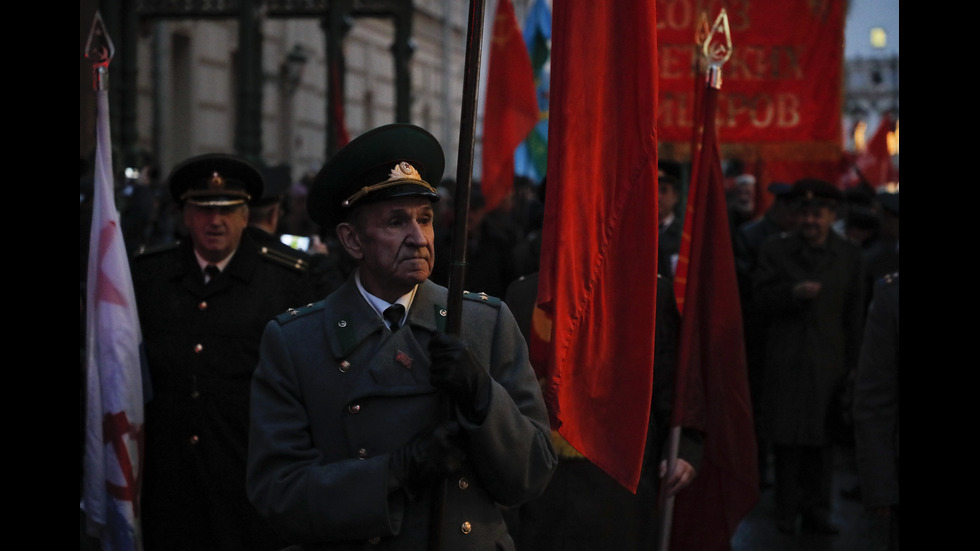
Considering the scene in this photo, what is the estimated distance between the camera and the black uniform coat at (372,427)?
10.1 feet

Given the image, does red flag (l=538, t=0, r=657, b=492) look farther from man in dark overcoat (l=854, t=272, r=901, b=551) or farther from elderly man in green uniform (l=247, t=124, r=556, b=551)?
man in dark overcoat (l=854, t=272, r=901, b=551)

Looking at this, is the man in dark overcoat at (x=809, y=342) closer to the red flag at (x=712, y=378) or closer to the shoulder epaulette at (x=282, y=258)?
the red flag at (x=712, y=378)

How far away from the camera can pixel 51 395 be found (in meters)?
3.73

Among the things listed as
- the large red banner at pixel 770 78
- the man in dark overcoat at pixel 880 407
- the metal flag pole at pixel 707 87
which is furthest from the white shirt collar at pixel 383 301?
the large red banner at pixel 770 78

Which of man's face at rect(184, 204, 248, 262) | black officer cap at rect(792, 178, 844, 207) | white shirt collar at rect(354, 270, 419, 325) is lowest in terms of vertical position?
white shirt collar at rect(354, 270, 419, 325)

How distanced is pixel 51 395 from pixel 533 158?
8.01m

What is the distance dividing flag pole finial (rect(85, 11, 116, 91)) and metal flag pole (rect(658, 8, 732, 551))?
245 centimetres

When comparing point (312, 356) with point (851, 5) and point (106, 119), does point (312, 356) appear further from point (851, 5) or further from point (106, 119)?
point (851, 5)

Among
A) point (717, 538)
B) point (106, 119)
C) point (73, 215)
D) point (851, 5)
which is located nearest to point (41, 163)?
point (73, 215)

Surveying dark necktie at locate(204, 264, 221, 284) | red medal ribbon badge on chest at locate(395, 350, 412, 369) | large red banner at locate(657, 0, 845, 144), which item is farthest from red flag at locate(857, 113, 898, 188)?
red medal ribbon badge on chest at locate(395, 350, 412, 369)

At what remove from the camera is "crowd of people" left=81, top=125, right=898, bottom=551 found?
3.12 metres

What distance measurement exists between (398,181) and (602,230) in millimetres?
796

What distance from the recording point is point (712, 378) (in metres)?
4.86

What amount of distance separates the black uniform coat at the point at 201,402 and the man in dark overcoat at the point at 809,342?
4020 mm
